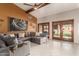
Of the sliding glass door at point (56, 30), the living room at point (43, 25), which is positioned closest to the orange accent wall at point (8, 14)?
the living room at point (43, 25)

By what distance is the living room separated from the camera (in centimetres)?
652

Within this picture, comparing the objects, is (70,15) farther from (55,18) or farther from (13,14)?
(13,14)

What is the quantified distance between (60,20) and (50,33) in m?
1.86

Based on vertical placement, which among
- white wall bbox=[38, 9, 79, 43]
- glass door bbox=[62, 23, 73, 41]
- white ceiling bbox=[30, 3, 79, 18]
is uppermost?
white ceiling bbox=[30, 3, 79, 18]

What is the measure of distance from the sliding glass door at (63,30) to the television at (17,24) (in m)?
3.04

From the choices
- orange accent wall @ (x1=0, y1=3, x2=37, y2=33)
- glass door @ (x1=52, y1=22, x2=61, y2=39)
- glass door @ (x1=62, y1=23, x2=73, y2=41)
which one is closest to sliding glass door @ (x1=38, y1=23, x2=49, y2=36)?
glass door @ (x1=52, y1=22, x2=61, y2=39)

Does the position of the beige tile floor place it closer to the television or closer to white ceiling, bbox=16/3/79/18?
the television

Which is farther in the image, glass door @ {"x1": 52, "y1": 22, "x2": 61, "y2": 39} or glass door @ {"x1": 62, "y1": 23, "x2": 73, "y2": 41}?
glass door @ {"x1": 52, "y1": 22, "x2": 61, "y2": 39}

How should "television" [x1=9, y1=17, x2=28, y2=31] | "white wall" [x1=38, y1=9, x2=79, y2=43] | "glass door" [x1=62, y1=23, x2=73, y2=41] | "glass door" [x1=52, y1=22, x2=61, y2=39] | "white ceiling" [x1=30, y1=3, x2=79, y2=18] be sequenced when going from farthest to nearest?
"glass door" [x1=52, y1=22, x2=61, y2=39] → "glass door" [x1=62, y1=23, x2=73, y2=41] → "white wall" [x1=38, y1=9, x2=79, y2=43] → "television" [x1=9, y1=17, x2=28, y2=31] → "white ceiling" [x1=30, y1=3, x2=79, y2=18]

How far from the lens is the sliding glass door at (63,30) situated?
8.84 meters

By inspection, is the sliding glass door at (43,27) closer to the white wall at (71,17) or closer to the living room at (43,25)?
the living room at (43,25)

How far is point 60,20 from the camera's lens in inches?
375

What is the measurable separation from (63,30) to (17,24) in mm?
4257

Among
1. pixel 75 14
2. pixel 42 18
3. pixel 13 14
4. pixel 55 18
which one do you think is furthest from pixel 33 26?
pixel 75 14
